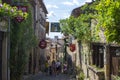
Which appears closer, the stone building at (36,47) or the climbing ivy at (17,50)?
the climbing ivy at (17,50)

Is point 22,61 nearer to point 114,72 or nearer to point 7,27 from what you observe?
point 7,27

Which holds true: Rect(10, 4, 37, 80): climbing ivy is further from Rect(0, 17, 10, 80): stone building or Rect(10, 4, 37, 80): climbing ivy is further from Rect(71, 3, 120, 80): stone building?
Rect(71, 3, 120, 80): stone building

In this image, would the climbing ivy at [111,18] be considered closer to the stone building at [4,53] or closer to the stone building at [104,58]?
the stone building at [104,58]

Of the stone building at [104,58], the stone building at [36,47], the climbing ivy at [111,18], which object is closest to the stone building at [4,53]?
the stone building at [104,58]

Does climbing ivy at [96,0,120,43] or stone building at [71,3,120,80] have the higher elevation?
climbing ivy at [96,0,120,43]

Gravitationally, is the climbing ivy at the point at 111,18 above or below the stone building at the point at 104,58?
above

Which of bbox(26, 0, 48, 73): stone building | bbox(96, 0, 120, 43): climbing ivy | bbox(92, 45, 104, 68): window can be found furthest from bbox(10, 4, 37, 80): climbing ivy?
bbox(26, 0, 48, 73): stone building

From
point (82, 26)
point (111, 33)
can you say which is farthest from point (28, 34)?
point (111, 33)

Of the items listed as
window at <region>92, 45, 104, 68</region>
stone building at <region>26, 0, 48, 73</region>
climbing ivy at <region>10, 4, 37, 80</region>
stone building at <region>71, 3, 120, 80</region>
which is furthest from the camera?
stone building at <region>26, 0, 48, 73</region>

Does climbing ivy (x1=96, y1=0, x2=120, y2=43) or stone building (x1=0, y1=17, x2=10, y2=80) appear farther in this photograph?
stone building (x1=0, y1=17, x2=10, y2=80)

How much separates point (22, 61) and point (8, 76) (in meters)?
1.43

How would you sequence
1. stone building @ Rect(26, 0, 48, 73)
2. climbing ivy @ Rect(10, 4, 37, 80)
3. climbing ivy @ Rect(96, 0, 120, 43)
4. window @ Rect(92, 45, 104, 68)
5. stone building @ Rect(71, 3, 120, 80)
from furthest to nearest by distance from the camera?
stone building @ Rect(26, 0, 48, 73) < climbing ivy @ Rect(10, 4, 37, 80) < window @ Rect(92, 45, 104, 68) < stone building @ Rect(71, 3, 120, 80) < climbing ivy @ Rect(96, 0, 120, 43)

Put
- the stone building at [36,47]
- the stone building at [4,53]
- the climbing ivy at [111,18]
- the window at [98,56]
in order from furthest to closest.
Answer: the stone building at [36,47], the stone building at [4,53], the window at [98,56], the climbing ivy at [111,18]

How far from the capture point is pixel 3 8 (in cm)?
1553
